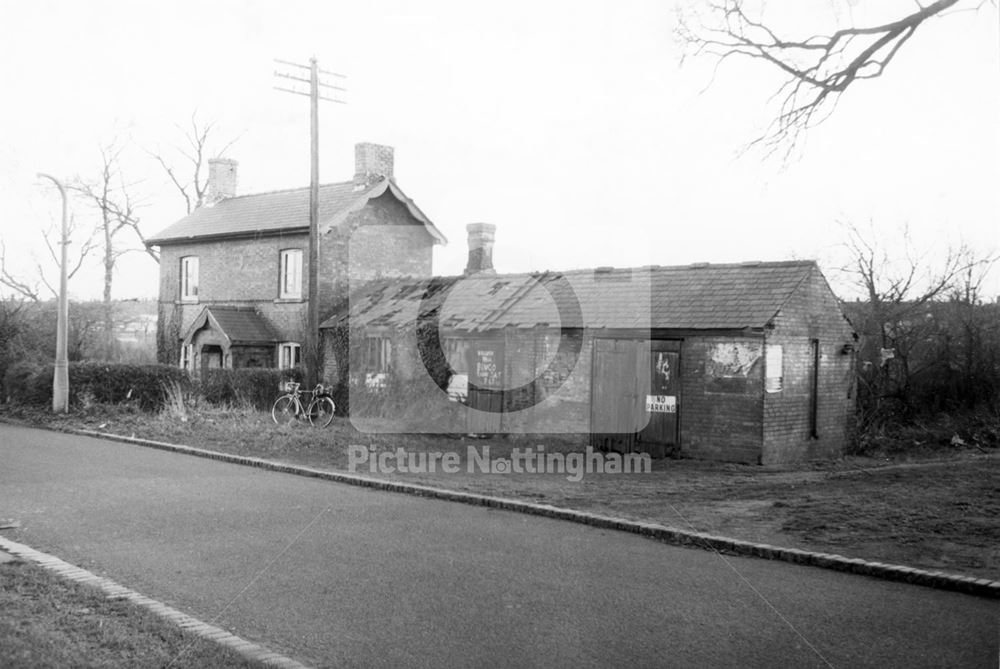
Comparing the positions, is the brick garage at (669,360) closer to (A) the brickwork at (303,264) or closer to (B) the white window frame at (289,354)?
(A) the brickwork at (303,264)

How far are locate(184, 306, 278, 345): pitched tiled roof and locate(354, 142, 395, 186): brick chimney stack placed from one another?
233 inches

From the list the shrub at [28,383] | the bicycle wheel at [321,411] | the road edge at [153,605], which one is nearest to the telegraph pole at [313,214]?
the bicycle wheel at [321,411]

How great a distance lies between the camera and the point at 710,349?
17.4 metres

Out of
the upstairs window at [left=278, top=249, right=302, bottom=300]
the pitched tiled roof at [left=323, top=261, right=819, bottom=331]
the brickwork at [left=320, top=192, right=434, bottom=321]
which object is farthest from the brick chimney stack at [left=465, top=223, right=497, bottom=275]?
the upstairs window at [left=278, top=249, right=302, bottom=300]

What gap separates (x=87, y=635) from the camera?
20.3ft

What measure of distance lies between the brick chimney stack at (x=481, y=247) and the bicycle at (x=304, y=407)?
711 cm

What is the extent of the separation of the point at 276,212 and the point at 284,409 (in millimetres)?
11446

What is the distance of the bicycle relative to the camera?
2223 centimetres

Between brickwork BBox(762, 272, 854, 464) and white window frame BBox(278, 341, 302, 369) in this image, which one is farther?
white window frame BBox(278, 341, 302, 369)

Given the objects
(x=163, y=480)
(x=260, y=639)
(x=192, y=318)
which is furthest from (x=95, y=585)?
(x=192, y=318)

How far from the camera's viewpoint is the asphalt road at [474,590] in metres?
6.36

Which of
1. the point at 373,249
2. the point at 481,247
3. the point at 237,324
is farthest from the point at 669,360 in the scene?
the point at 237,324

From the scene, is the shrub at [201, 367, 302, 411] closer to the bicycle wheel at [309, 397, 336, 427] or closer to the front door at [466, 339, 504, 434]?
the bicycle wheel at [309, 397, 336, 427]

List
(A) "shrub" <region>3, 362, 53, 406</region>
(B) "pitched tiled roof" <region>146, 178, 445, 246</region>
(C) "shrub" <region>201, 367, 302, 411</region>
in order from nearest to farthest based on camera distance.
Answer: (C) "shrub" <region>201, 367, 302, 411</region>
(A) "shrub" <region>3, 362, 53, 406</region>
(B) "pitched tiled roof" <region>146, 178, 445, 246</region>
